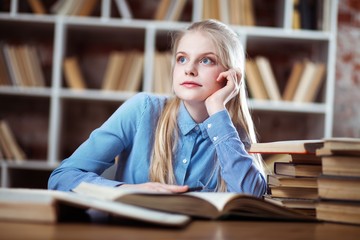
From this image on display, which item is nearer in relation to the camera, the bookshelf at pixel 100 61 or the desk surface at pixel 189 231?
the desk surface at pixel 189 231

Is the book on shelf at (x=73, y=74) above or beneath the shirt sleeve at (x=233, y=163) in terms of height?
above

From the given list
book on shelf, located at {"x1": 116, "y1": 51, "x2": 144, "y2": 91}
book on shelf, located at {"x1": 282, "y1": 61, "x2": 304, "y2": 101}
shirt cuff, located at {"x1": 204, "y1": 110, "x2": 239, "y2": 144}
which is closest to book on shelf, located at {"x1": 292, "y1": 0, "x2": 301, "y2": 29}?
book on shelf, located at {"x1": 282, "y1": 61, "x2": 304, "y2": 101}

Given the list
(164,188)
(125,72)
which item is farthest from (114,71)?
(164,188)

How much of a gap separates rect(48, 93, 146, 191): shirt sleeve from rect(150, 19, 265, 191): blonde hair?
0.09 m

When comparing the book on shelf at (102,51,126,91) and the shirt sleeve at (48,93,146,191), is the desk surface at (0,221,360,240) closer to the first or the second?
the shirt sleeve at (48,93,146,191)

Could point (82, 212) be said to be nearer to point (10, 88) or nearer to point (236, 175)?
point (236, 175)

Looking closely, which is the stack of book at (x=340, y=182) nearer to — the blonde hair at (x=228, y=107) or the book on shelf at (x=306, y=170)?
the book on shelf at (x=306, y=170)

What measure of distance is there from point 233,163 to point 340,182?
1.93 feet

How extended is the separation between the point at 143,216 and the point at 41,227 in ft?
0.45

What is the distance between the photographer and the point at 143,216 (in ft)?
2.48

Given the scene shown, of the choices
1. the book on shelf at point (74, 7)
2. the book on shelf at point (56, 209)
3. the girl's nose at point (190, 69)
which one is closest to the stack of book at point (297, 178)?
the book on shelf at point (56, 209)

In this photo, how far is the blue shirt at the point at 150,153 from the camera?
4.98 feet

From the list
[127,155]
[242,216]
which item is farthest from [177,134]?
[242,216]

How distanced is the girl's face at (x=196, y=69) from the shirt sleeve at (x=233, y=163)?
0.43 ft
